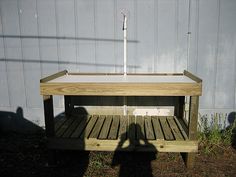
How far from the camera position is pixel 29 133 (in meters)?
5.02

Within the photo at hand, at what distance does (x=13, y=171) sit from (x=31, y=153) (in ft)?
1.82

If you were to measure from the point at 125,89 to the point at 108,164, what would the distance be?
1211 mm

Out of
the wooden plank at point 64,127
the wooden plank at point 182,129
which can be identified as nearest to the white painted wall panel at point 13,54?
the wooden plank at point 64,127

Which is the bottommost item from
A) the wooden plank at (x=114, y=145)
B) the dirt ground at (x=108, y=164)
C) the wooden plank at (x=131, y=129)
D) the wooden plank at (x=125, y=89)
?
the dirt ground at (x=108, y=164)

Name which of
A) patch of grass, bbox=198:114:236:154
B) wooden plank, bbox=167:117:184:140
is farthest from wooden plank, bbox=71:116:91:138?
patch of grass, bbox=198:114:236:154

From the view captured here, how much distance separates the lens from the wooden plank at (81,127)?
3720 millimetres

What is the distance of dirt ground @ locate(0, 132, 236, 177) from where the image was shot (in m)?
3.57

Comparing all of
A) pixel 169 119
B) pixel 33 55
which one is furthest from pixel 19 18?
pixel 169 119

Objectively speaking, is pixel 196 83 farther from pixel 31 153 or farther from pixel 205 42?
pixel 31 153

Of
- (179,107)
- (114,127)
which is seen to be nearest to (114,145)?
(114,127)

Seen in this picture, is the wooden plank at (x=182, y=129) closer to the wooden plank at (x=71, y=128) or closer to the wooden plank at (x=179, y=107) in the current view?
the wooden plank at (x=179, y=107)

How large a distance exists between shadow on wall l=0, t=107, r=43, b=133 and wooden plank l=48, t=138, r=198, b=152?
1.59m

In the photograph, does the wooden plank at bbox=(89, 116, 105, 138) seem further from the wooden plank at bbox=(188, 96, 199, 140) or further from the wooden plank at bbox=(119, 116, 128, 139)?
the wooden plank at bbox=(188, 96, 199, 140)

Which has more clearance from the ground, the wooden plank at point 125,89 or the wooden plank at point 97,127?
the wooden plank at point 125,89
